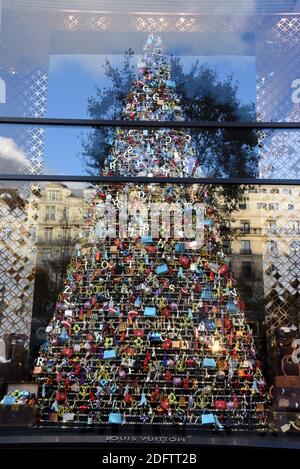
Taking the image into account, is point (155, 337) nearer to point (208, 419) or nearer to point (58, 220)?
point (208, 419)

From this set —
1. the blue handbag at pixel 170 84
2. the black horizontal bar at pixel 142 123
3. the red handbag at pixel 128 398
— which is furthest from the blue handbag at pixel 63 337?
the blue handbag at pixel 170 84

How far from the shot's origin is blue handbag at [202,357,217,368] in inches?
215

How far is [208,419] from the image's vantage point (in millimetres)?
5348

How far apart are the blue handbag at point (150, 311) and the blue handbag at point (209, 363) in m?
0.70

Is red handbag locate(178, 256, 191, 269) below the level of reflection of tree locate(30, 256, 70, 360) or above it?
above

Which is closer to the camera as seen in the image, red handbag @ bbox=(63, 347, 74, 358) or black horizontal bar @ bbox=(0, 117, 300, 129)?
red handbag @ bbox=(63, 347, 74, 358)

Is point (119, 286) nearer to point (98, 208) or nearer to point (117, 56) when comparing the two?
point (98, 208)

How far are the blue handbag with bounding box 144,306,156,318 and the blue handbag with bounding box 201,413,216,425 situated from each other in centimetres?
111

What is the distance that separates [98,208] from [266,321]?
2.21m

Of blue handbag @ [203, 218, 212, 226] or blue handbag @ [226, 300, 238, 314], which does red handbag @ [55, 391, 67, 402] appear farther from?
blue handbag @ [203, 218, 212, 226]

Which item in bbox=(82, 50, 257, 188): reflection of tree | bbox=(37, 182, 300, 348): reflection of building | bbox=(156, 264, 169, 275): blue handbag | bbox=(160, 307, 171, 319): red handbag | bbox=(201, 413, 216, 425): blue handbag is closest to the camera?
bbox=(201, 413, 216, 425): blue handbag

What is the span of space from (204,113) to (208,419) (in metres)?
3.34

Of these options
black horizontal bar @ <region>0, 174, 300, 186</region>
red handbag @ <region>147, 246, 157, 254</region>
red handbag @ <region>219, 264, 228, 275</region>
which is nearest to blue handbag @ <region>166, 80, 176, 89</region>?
black horizontal bar @ <region>0, 174, 300, 186</region>

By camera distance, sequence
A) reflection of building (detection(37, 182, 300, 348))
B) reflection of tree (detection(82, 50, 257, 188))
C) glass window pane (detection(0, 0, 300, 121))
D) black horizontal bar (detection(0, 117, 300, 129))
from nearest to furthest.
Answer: reflection of building (detection(37, 182, 300, 348)) → black horizontal bar (detection(0, 117, 300, 129)) → reflection of tree (detection(82, 50, 257, 188)) → glass window pane (detection(0, 0, 300, 121))
